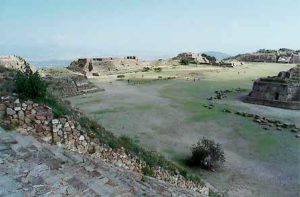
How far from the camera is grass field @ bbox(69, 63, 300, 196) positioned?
15.3 metres

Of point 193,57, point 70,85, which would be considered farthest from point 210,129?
point 193,57

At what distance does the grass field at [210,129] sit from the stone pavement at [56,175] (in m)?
7.04

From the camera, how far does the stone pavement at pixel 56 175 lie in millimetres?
6406

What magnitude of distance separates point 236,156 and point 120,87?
23.6 metres

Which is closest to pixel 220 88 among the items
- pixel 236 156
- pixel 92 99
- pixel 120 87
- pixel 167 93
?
pixel 167 93

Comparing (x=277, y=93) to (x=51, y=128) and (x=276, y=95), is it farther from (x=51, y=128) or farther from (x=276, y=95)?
(x=51, y=128)

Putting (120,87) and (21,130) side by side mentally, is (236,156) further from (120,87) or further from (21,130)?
(120,87)

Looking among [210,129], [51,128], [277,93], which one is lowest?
[210,129]

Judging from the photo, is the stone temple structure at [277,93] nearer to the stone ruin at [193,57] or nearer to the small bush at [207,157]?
the small bush at [207,157]

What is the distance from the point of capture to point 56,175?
22.6 feet

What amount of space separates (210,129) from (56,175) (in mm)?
16621

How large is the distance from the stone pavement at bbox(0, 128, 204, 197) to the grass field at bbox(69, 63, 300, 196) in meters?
7.04

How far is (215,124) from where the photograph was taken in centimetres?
2391

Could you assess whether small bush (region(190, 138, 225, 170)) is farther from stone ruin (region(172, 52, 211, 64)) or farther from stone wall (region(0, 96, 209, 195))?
stone ruin (region(172, 52, 211, 64))
